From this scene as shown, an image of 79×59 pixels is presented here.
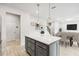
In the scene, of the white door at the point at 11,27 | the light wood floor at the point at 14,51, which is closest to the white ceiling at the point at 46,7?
the white door at the point at 11,27

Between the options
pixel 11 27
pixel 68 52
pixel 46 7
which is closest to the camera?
pixel 68 52

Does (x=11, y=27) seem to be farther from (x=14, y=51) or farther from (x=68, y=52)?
(x=68, y=52)

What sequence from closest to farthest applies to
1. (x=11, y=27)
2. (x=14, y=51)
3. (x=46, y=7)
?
(x=14, y=51) → (x=46, y=7) → (x=11, y=27)

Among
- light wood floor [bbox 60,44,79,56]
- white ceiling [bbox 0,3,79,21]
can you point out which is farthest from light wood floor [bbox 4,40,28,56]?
white ceiling [bbox 0,3,79,21]

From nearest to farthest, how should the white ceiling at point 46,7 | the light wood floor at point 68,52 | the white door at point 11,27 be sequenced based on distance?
the light wood floor at point 68,52 < the white ceiling at point 46,7 < the white door at point 11,27

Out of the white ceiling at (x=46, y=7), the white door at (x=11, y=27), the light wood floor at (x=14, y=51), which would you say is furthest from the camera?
the white door at (x=11, y=27)

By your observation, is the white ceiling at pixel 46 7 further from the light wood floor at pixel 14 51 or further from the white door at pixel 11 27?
the light wood floor at pixel 14 51

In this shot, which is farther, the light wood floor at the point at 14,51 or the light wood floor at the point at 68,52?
the light wood floor at the point at 14,51

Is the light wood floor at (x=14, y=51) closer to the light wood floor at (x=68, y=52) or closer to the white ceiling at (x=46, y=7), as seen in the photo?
the light wood floor at (x=68, y=52)

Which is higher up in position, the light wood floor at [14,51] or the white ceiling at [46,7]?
the white ceiling at [46,7]

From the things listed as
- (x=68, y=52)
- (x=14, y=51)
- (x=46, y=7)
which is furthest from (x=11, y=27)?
(x=68, y=52)

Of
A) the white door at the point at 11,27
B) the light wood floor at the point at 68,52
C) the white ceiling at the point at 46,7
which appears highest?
the white ceiling at the point at 46,7

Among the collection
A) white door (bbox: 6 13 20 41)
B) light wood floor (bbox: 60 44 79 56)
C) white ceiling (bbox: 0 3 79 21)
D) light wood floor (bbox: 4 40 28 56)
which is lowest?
light wood floor (bbox: 4 40 28 56)

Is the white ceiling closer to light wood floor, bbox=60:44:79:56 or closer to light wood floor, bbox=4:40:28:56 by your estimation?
light wood floor, bbox=60:44:79:56
